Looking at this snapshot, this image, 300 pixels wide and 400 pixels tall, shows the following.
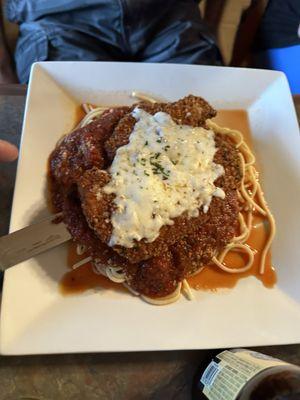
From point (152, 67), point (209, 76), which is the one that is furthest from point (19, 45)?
point (209, 76)

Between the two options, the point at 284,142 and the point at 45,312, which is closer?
the point at 45,312

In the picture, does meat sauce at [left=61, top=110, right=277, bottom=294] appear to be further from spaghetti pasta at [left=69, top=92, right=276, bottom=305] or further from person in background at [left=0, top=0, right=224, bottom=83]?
person in background at [left=0, top=0, right=224, bottom=83]

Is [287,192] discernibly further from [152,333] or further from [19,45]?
[19,45]

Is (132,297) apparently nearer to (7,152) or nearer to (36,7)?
(7,152)

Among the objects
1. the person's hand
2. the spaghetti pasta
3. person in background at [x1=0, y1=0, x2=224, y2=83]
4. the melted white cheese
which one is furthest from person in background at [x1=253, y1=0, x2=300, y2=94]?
the person's hand

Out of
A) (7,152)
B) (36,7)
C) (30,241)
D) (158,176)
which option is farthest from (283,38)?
(30,241)

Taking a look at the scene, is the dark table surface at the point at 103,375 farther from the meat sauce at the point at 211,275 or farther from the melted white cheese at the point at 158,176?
the melted white cheese at the point at 158,176

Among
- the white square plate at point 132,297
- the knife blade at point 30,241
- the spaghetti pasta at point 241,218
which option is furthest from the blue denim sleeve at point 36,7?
the knife blade at point 30,241
